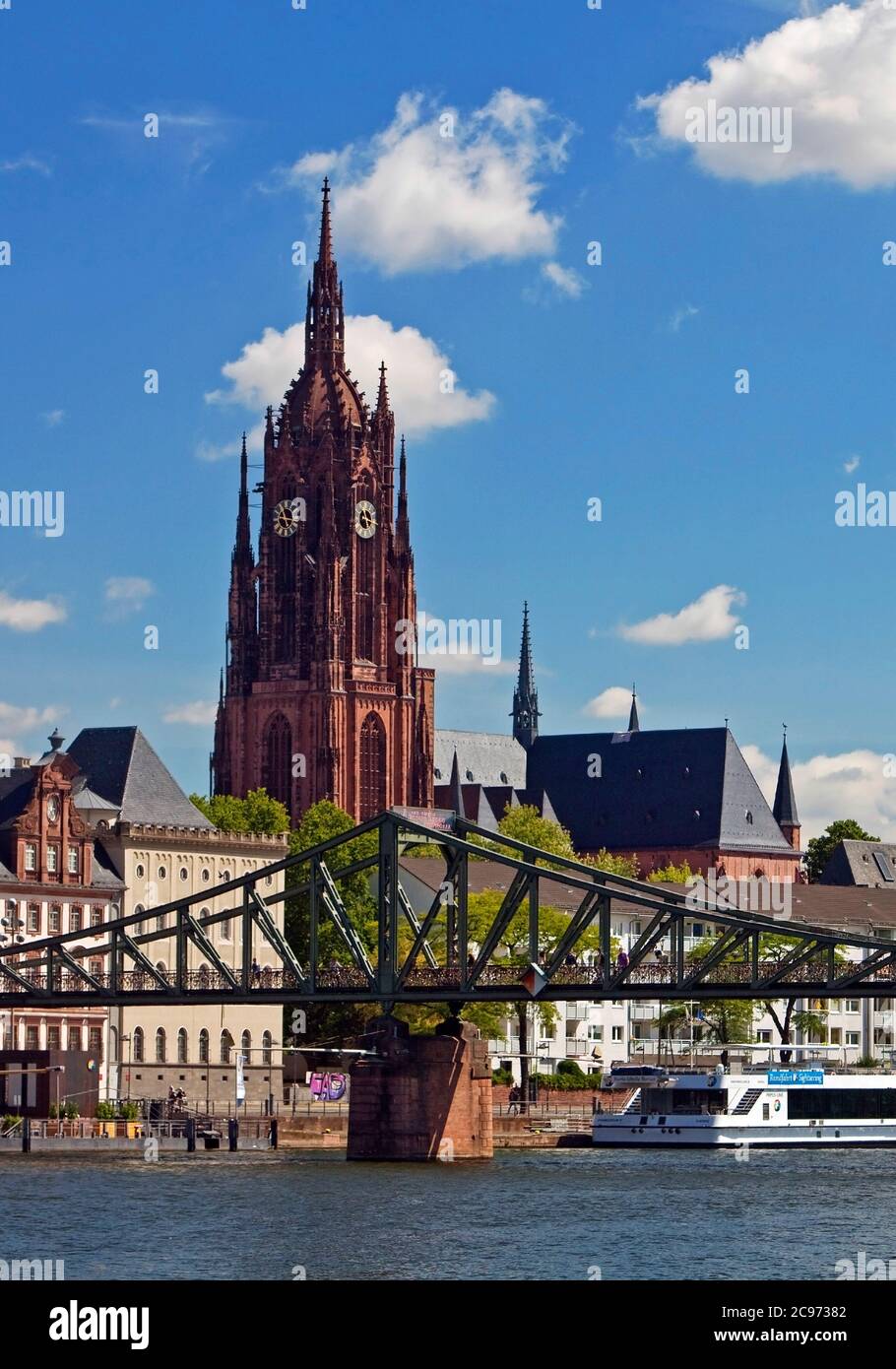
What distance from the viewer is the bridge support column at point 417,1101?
345ft

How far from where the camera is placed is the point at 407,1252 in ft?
224

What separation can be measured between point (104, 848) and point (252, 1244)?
2895 inches

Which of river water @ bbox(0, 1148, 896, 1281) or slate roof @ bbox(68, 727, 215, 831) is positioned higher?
slate roof @ bbox(68, 727, 215, 831)

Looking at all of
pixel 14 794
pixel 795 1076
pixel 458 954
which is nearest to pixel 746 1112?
pixel 795 1076

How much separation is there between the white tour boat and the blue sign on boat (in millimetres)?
40

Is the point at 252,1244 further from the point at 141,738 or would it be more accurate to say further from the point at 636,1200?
the point at 141,738

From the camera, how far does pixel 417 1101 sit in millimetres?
105562

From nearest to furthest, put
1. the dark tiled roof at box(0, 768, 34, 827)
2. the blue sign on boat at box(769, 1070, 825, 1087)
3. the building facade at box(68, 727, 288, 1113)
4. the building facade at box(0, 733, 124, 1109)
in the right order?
the blue sign on boat at box(769, 1070, 825, 1087)
the building facade at box(0, 733, 124, 1109)
the dark tiled roof at box(0, 768, 34, 827)
the building facade at box(68, 727, 288, 1113)

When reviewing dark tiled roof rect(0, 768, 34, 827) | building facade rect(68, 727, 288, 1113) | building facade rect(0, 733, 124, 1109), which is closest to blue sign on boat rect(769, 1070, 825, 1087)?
building facade rect(68, 727, 288, 1113)

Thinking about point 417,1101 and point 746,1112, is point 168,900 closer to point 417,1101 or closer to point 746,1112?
point 746,1112

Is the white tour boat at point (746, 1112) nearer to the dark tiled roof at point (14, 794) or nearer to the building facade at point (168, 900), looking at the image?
the building facade at point (168, 900)

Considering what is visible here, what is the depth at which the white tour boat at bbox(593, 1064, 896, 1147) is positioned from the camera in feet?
418

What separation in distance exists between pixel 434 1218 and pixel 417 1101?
2796 centimetres

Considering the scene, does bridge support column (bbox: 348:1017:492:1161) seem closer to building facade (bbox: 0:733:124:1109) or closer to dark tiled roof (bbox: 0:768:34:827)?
building facade (bbox: 0:733:124:1109)
